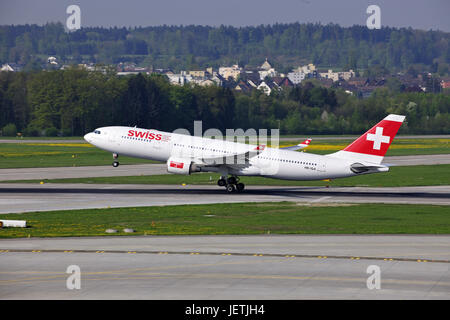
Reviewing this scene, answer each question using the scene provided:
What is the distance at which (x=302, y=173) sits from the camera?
70.8 meters

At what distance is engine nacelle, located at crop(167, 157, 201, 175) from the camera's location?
229 feet

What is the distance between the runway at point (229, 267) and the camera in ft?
108

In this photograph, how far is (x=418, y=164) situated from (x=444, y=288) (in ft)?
249

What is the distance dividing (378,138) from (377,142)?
0.39 meters

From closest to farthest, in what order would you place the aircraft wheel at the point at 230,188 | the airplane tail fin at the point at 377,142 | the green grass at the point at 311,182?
the airplane tail fin at the point at 377,142 < the aircraft wheel at the point at 230,188 < the green grass at the point at 311,182

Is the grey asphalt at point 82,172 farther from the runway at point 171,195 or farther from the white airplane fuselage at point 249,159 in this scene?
the white airplane fuselage at point 249,159

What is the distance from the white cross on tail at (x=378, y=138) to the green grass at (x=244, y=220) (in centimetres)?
729

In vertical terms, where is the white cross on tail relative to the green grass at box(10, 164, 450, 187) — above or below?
above

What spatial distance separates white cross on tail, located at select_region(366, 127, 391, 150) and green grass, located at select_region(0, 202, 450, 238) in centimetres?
729

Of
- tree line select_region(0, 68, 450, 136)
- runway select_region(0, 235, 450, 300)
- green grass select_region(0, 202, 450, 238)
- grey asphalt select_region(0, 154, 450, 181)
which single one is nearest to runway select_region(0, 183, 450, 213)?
green grass select_region(0, 202, 450, 238)

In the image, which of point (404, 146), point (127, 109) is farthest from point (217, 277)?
point (127, 109)

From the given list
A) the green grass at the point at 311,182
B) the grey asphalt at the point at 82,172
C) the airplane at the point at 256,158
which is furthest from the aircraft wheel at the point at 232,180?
the grey asphalt at the point at 82,172

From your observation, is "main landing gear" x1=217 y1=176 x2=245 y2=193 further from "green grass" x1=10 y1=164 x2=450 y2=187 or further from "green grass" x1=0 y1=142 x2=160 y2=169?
"green grass" x1=0 y1=142 x2=160 y2=169

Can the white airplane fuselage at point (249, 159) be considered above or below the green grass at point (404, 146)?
above
